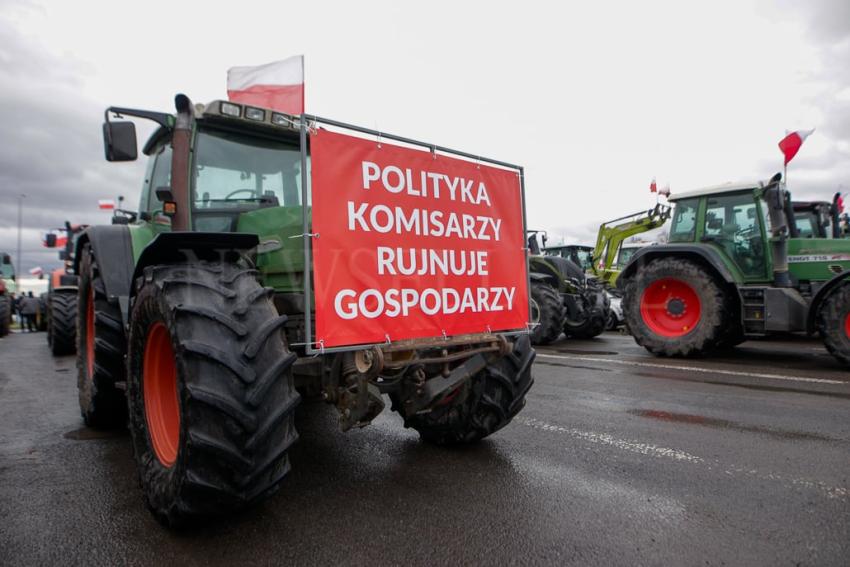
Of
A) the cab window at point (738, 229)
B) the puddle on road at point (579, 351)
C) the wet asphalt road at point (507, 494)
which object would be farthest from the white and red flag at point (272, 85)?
the cab window at point (738, 229)

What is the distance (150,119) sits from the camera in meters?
3.61

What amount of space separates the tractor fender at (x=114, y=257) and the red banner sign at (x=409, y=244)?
80.5 inches

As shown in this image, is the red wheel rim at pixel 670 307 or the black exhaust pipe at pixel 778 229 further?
the red wheel rim at pixel 670 307

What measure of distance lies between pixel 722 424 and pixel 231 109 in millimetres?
4523

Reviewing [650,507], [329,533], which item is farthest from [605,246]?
[329,533]

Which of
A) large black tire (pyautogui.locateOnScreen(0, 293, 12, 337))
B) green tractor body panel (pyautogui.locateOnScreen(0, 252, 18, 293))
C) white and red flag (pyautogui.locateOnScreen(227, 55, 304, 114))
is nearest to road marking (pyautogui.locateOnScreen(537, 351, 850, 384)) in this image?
white and red flag (pyautogui.locateOnScreen(227, 55, 304, 114))

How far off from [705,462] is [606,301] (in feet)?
26.2

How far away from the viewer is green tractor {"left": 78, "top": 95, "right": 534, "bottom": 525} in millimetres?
2209

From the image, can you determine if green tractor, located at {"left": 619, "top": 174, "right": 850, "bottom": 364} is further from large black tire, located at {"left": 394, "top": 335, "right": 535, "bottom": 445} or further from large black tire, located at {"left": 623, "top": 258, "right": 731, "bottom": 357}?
large black tire, located at {"left": 394, "top": 335, "right": 535, "bottom": 445}

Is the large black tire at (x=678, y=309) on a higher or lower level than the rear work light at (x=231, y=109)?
lower

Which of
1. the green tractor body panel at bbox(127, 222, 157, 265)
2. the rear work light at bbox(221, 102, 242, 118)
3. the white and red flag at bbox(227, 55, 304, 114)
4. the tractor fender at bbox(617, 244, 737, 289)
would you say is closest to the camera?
the rear work light at bbox(221, 102, 242, 118)

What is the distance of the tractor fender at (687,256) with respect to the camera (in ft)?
25.8

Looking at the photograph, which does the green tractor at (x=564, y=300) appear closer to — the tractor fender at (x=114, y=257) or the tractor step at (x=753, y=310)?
the tractor step at (x=753, y=310)

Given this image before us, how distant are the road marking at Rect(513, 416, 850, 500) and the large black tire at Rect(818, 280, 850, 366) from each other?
4690mm
